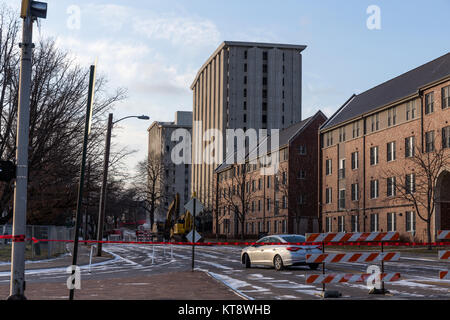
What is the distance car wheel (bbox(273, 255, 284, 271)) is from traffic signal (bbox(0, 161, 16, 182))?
1407cm

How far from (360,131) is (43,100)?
3682cm

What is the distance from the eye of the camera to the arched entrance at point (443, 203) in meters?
46.8

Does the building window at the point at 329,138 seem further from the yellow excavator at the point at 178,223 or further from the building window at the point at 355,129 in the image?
the yellow excavator at the point at 178,223

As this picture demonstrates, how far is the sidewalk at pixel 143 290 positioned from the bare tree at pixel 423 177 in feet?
91.1

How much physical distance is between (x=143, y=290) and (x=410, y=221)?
37.7 meters

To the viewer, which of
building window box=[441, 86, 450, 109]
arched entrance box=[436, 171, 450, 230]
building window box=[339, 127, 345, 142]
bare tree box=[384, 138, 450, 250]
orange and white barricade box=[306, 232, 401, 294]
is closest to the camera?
orange and white barricade box=[306, 232, 401, 294]

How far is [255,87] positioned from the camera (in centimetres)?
12250

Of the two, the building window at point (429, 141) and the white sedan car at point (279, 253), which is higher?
the building window at point (429, 141)

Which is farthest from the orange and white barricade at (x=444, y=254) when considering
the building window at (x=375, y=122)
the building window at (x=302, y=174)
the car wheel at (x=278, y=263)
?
the building window at (x=302, y=174)

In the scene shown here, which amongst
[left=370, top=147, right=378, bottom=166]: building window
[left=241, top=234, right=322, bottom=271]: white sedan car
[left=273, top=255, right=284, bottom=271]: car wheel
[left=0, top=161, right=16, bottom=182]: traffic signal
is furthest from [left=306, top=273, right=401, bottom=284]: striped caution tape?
[left=370, top=147, right=378, bottom=166]: building window

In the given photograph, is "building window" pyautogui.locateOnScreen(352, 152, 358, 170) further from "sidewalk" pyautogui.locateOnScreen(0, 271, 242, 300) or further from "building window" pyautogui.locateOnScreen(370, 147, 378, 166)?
"sidewalk" pyautogui.locateOnScreen(0, 271, 242, 300)

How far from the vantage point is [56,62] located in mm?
28016

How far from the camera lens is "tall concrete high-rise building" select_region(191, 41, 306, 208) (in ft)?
395

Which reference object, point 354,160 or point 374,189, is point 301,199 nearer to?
point 354,160
